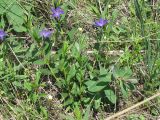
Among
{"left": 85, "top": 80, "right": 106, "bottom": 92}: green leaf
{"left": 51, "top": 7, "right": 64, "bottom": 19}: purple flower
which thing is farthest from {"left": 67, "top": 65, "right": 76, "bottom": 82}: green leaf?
{"left": 51, "top": 7, "right": 64, "bottom": 19}: purple flower

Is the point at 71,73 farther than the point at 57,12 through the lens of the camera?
No

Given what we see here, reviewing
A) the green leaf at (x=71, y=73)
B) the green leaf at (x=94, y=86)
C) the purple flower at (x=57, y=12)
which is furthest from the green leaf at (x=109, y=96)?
the purple flower at (x=57, y=12)

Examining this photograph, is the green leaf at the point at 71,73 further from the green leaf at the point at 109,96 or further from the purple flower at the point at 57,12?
the purple flower at the point at 57,12

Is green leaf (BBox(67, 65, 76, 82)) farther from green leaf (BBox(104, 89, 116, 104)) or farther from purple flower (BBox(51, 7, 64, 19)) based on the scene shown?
purple flower (BBox(51, 7, 64, 19))

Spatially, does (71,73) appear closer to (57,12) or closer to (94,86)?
(94,86)

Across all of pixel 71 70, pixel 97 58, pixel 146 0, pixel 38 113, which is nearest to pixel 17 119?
pixel 38 113

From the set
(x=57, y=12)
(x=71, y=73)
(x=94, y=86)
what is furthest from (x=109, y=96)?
(x=57, y=12)

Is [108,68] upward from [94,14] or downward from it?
downward

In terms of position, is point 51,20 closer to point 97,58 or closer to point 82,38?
point 82,38

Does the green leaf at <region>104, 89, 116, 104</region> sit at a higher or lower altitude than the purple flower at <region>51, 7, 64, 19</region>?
lower

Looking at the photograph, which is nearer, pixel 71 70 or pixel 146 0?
pixel 71 70

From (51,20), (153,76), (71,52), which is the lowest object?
(153,76)
